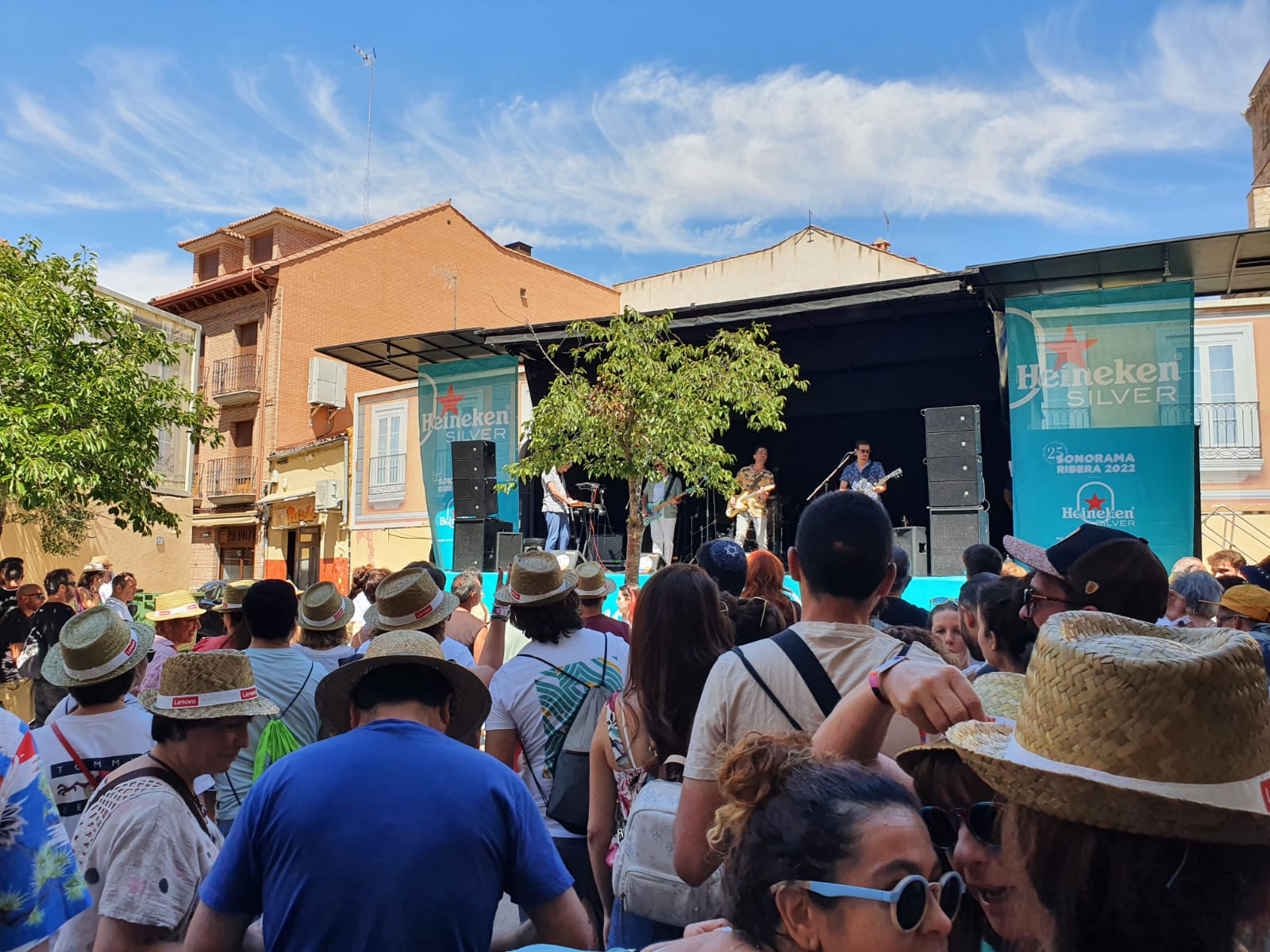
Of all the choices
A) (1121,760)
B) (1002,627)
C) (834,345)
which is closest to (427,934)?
(1121,760)

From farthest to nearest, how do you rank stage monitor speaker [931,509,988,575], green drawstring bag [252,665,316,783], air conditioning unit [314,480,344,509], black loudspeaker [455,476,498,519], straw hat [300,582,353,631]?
air conditioning unit [314,480,344,509]
black loudspeaker [455,476,498,519]
stage monitor speaker [931,509,988,575]
straw hat [300,582,353,631]
green drawstring bag [252,665,316,783]

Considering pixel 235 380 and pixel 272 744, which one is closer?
pixel 272 744

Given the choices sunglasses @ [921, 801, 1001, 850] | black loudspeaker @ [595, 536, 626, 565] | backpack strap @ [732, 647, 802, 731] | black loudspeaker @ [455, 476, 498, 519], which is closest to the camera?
sunglasses @ [921, 801, 1001, 850]

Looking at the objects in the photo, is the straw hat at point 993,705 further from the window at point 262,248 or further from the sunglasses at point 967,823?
the window at point 262,248

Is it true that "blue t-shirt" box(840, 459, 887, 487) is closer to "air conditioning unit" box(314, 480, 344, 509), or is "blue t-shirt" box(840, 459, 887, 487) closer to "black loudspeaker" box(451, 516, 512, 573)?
"black loudspeaker" box(451, 516, 512, 573)

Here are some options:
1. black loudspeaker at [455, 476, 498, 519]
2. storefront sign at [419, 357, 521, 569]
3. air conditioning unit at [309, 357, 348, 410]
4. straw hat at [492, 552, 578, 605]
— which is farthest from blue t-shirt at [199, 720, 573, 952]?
air conditioning unit at [309, 357, 348, 410]

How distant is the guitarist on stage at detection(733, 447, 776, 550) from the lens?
14.0m

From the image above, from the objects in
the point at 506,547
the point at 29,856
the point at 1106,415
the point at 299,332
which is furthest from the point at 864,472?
the point at 299,332

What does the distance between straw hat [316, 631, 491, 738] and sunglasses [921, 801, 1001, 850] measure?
1.15 meters

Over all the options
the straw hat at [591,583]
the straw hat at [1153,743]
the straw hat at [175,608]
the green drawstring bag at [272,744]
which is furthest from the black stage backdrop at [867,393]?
the straw hat at [1153,743]

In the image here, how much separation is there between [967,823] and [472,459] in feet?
43.1

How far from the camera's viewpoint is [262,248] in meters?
27.3

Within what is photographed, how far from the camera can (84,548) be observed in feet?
66.5

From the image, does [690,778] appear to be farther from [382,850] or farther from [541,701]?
[541,701]
